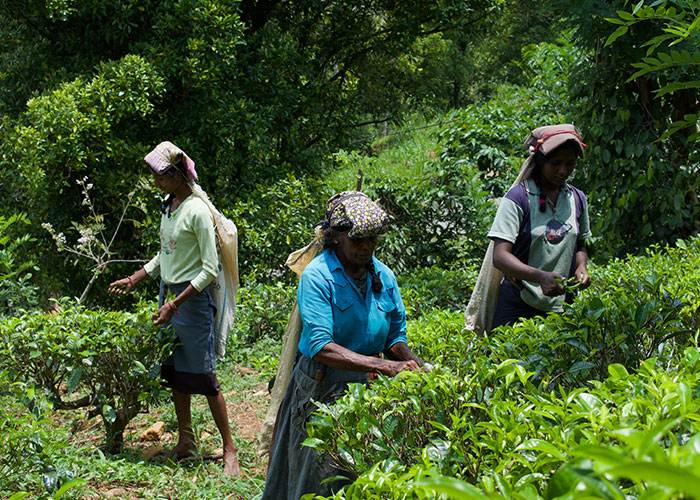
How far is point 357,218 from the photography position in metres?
2.76

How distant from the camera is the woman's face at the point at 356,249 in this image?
281 cm

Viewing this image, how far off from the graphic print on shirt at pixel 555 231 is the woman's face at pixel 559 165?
21cm

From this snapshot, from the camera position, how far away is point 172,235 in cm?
400

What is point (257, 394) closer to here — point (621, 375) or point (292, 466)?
point (292, 466)

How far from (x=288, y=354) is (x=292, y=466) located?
0.55m

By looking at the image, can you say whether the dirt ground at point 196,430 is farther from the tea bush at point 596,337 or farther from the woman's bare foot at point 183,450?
the tea bush at point 596,337

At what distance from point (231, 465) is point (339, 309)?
1.78 metres

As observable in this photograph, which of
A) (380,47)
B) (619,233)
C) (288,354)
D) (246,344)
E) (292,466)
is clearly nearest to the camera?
(292,466)

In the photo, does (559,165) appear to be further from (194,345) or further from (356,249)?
(194,345)

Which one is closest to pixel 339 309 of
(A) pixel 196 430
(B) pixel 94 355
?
(B) pixel 94 355

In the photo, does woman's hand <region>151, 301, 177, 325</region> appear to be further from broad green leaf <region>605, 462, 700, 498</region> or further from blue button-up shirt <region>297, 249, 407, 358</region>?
broad green leaf <region>605, 462, 700, 498</region>

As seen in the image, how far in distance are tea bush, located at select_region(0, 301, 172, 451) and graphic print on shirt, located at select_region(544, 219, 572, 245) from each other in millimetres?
2353

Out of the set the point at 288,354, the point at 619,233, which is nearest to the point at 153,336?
the point at 288,354

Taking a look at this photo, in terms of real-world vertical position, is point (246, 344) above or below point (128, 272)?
below
